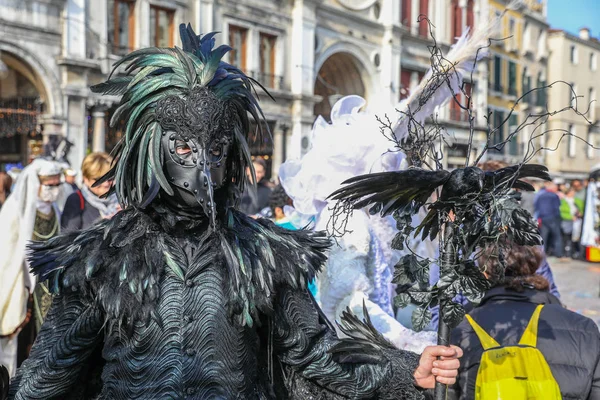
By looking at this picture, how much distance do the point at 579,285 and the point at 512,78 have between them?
24407mm

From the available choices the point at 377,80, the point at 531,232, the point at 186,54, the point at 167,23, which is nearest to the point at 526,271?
the point at 531,232

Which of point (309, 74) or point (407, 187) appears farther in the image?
point (309, 74)

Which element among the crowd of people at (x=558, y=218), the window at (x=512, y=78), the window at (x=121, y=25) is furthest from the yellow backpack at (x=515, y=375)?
the window at (x=512, y=78)

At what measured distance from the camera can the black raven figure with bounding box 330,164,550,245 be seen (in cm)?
168

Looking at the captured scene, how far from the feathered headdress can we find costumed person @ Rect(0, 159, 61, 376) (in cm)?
316

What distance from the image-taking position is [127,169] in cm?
179

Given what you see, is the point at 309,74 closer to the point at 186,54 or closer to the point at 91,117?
the point at 91,117

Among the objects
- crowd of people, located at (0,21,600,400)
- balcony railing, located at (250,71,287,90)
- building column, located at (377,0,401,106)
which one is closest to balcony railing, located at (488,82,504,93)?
building column, located at (377,0,401,106)

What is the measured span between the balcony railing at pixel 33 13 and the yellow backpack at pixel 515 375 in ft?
42.9

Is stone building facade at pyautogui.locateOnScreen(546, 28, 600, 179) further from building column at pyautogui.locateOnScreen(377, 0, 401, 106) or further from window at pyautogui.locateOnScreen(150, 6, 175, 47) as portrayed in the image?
window at pyautogui.locateOnScreen(150, 6, 175, 47)

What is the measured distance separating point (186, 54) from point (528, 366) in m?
Answer: 1.45

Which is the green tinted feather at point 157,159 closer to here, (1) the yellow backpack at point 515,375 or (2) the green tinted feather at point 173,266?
(2) the green tinted feather at point 173,266

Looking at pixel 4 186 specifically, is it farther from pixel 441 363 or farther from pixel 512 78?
pixel 512 78

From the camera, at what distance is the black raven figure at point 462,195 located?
168cm
